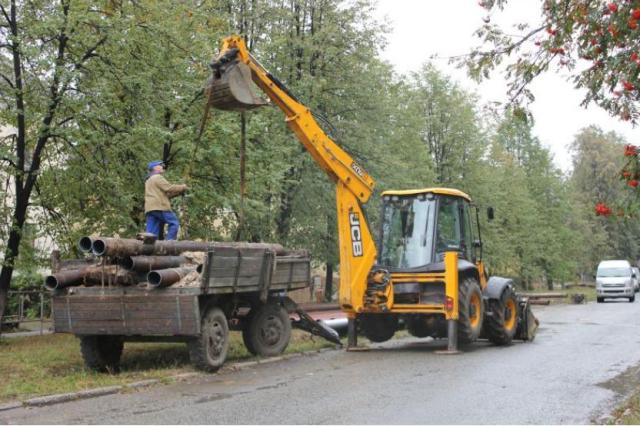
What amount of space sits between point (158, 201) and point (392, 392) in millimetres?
4917

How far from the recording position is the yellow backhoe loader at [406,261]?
12742 millimetres

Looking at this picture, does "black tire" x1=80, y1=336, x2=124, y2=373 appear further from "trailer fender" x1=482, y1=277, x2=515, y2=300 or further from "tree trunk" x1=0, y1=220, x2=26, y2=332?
"trailer fender" x1=482, y1=277, x2=515, y2=300

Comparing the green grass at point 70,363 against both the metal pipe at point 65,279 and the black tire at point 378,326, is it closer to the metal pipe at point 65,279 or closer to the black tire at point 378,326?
the black tire at point 378,326

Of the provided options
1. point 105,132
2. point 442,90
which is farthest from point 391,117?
point 105,132

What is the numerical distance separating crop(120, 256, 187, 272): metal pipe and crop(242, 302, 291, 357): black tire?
7.31ft

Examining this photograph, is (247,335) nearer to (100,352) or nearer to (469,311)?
(100,352)

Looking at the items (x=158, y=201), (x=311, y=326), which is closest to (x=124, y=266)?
(x=158, y=201)

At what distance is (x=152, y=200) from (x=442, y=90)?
30219 mm

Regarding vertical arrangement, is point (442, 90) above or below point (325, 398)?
above

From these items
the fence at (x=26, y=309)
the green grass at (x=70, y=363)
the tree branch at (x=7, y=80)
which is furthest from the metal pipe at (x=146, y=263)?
the fence at (x=26, y=309)

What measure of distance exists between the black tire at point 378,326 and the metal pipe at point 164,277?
5.12 m

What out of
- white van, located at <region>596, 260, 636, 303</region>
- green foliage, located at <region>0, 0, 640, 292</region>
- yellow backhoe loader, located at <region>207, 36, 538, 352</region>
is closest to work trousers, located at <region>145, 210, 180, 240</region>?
green foliage, located at <region>0, 0, 640, 292</region>

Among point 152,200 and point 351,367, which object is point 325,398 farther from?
point 152,200

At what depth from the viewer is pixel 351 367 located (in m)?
11.0
